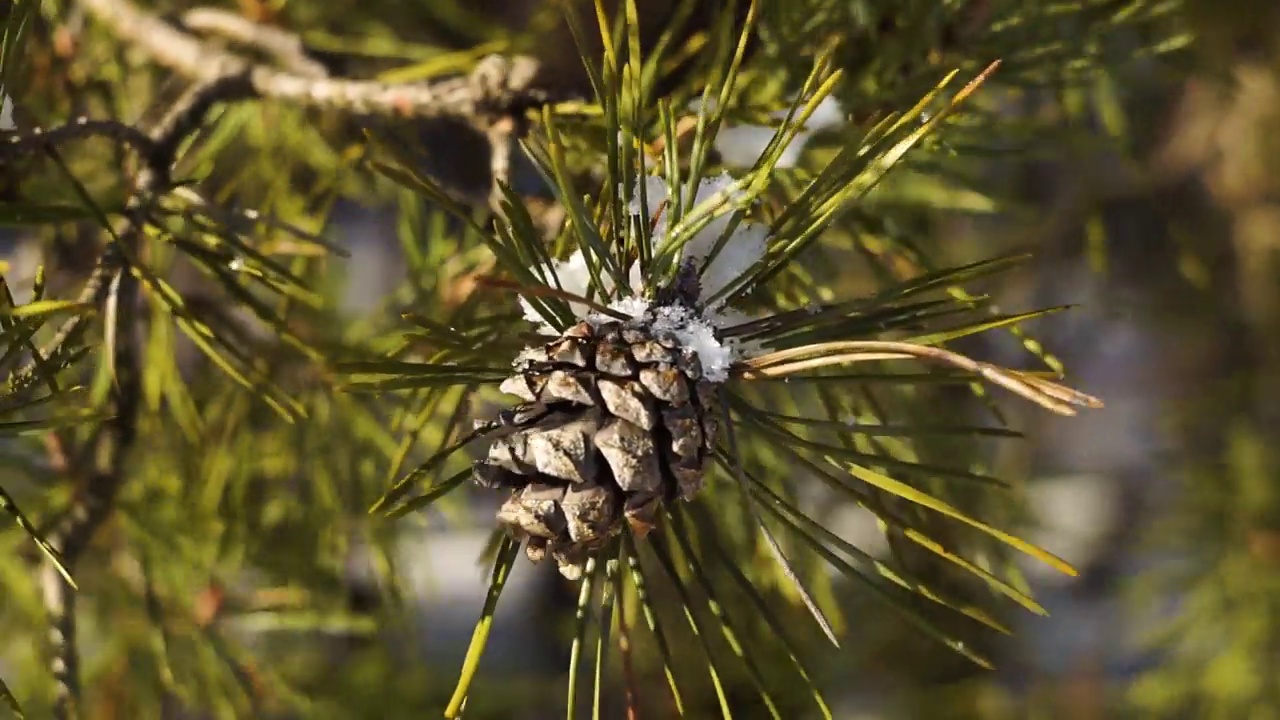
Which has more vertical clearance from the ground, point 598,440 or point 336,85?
point 336,85

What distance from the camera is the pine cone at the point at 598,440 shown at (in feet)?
0.63

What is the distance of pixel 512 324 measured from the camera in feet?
0.89

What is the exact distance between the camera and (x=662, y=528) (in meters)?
0.26

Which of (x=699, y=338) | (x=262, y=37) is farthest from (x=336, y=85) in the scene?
(x=699, y=338)

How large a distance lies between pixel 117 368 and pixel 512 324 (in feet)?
0.40

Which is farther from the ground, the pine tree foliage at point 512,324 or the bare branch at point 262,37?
the bare branch at point 262,37

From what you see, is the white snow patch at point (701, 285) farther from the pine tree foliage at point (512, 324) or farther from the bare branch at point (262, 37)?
the bare branch at point (262, 37)

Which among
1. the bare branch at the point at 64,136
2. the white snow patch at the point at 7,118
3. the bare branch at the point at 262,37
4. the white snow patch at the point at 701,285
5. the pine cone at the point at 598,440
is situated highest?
the bare branch at the point at 262,37

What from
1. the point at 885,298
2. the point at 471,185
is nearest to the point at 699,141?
the point at 885,298

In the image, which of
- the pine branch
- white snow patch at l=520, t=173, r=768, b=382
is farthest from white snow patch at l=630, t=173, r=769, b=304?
the pine branch

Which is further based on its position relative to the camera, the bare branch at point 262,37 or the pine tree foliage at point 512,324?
the bare branch at point 262,37

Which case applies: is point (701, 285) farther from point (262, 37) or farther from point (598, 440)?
point (262, 37)

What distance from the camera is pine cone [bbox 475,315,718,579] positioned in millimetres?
193

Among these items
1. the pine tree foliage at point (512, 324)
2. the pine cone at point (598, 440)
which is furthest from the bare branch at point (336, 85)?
the pine cone at point (598, 440)
